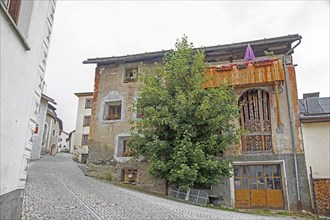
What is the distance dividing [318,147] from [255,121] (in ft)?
10.2

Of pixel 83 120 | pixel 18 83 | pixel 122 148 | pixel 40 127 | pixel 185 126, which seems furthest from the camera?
pixel 83 120

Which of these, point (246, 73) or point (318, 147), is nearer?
point (318, 147)

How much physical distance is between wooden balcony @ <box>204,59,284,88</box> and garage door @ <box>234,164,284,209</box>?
443cm

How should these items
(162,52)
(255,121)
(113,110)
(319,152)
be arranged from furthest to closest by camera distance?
(113,110) → (162,52) → (255,121) → (319,152)

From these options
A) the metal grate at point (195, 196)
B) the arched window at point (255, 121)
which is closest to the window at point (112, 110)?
the metal grate at point (195, 196)

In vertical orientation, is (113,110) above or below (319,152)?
above

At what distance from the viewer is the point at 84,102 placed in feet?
102

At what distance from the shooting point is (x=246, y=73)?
45.0 ft

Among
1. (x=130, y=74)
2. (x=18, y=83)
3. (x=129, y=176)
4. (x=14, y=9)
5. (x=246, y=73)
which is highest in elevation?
(x=130, y=74)

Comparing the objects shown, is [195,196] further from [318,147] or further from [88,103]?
[88,103]

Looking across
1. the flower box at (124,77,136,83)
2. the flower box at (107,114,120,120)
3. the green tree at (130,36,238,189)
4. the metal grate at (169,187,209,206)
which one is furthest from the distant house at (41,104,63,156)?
the metal grate at (169,187,209,206)

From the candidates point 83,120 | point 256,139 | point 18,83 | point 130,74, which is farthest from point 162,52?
point 83,120

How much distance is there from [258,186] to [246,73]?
586 centimetres

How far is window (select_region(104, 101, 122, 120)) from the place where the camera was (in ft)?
55.4
